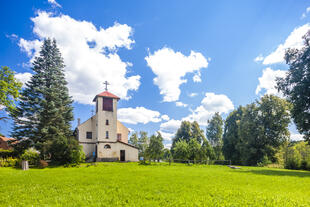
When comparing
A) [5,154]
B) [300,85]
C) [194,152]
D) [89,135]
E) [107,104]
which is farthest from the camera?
[107,104]

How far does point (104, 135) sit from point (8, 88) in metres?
14.4

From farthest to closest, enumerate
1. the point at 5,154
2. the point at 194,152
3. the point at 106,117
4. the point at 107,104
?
the point at 107,104, the point at 106,117, the point at 194,152, the point at 5,154

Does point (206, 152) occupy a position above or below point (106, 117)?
below

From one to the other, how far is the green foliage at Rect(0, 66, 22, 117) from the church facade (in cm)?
1166

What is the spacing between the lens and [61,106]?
87.5ft

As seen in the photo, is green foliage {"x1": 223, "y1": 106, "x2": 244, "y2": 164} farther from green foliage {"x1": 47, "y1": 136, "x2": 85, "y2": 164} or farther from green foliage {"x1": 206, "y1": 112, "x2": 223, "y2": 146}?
green foliage {"x1": 47, "y1": 136, "x2": 85, "y2": 164}

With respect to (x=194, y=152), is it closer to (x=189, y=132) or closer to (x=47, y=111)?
(x=189, y=132)

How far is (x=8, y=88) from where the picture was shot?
1856cm

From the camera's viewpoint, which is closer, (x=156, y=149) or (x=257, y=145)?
(x=156, y=149)

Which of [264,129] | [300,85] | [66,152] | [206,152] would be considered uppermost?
[300,85]

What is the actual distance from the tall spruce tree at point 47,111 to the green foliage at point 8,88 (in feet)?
17.3

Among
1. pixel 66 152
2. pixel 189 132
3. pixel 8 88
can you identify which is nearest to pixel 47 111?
pixel 8 88

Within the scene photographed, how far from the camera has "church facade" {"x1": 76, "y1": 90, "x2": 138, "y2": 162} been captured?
28.2 metres

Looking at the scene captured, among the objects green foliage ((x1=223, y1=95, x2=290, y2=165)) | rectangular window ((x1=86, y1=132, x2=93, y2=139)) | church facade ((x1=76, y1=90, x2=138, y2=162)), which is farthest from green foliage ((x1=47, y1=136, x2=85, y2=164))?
green foliage ((x1=223, y1=95, x2=290, y2=165))
